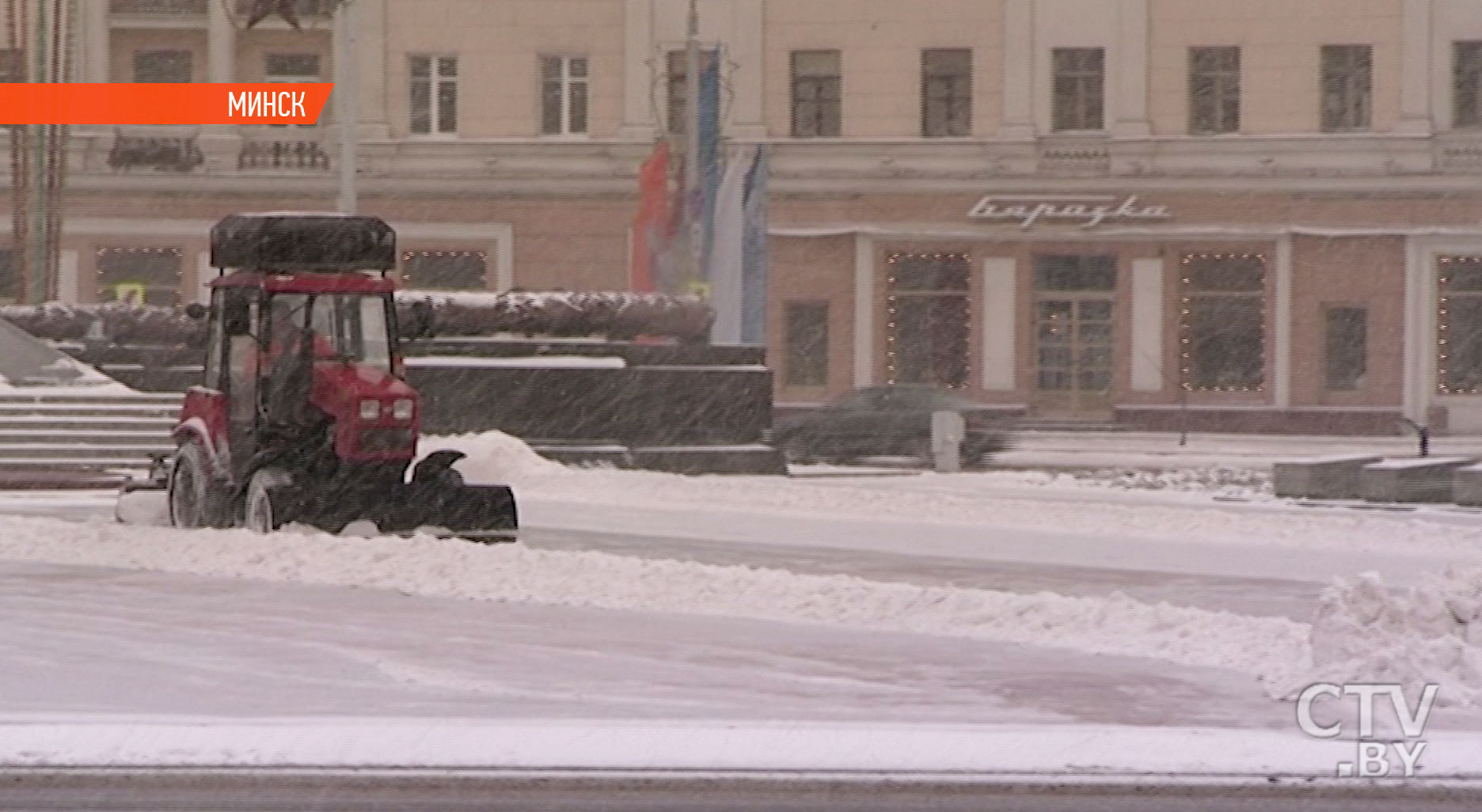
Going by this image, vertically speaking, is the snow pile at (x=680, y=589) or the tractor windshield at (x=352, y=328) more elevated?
the tractor windshield at (x=352, y=328)

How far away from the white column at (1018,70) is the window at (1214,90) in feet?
10.1

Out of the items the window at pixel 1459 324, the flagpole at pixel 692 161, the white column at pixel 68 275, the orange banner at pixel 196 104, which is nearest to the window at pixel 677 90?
the flagpole at pixel 692 161

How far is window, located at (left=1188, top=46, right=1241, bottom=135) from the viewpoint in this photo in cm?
4638

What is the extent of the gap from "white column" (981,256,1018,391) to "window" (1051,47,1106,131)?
298cm

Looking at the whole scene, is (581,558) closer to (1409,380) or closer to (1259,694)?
(1259,694)

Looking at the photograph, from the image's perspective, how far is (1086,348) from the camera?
46812 millimetres

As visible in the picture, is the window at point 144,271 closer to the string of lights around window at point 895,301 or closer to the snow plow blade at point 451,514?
the string of lights around window at point 895,301

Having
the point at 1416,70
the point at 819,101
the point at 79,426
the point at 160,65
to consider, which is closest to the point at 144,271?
the point at 160,65

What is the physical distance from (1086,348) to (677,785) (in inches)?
1500

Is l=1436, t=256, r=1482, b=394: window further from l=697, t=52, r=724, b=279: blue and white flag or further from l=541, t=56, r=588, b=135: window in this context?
l=541, t=56, r=588, b=135: window

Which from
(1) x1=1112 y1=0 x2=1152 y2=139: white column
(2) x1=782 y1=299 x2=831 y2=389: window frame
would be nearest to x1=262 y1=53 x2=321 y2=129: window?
(2) x1=782 y1=299 x2=831 y2=389: window frame

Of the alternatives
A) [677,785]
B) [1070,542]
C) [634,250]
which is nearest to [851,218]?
[634,250]

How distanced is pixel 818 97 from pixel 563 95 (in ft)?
16.7

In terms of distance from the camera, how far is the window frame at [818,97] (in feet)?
155
